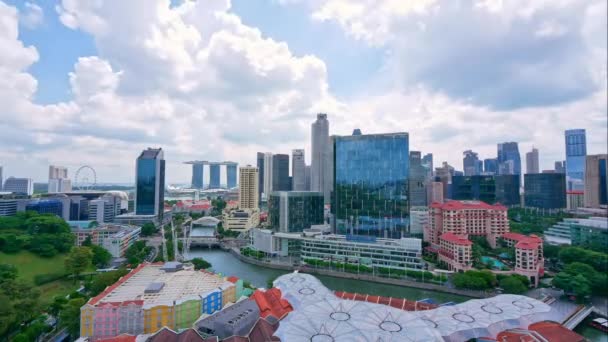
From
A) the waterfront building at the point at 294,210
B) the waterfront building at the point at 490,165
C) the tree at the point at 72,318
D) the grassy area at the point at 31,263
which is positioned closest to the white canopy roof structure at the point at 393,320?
the tree at the point at 72,318

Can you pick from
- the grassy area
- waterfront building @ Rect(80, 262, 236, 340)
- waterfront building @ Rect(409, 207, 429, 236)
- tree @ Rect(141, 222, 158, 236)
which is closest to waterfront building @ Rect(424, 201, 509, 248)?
waterfront building @ Rect(409, 207, 429, 236)

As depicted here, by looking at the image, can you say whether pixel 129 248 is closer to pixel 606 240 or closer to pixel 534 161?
pixel 606 240

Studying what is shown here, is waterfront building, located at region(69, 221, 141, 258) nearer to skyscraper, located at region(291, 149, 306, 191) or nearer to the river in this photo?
the river

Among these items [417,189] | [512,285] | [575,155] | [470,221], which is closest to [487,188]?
[417,189]

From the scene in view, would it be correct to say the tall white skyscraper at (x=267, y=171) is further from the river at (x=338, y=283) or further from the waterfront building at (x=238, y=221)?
the river at (x=338, y=283)

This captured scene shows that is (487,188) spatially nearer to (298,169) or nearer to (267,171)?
(298,169)
